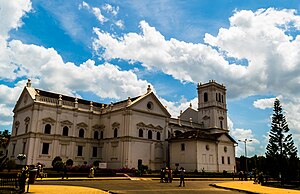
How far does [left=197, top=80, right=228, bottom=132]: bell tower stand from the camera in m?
75.3

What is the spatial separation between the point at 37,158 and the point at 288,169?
125 ft

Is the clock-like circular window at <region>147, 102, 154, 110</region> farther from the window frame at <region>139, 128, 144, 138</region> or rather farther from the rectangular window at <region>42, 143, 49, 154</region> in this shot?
the rectangular window at <region>42, 143, 49, 154</region>

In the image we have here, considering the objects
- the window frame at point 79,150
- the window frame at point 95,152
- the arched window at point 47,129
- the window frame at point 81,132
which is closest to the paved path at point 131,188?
the arched window at point 47,129

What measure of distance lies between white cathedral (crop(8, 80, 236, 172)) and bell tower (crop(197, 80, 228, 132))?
50.2 feet

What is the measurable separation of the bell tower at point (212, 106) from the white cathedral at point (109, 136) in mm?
15314

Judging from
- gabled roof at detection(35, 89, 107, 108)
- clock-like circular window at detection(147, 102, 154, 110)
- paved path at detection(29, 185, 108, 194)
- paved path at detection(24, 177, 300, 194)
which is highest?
gabled roof at detection(35, 89, 107, 108)

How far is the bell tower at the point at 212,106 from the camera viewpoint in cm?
7532

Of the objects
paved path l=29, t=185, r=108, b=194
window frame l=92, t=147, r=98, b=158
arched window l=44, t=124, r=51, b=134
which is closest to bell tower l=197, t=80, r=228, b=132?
window frame l=92, t=147, r=98, b=158

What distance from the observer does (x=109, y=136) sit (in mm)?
57406

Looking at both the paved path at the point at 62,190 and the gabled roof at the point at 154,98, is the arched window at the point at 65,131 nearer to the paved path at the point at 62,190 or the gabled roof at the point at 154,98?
the gabled roof at the point at 154,98

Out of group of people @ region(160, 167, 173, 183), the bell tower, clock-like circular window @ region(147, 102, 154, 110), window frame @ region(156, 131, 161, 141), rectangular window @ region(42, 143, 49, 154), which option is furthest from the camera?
the bell tower

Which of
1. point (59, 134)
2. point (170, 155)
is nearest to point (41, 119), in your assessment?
point (59, 134)

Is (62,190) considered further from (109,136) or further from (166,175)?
(109,136)

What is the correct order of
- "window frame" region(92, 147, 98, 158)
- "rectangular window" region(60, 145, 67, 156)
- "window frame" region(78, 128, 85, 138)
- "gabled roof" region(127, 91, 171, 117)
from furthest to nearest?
"window frame" region(92, 147, 98, 158) → "window frame" region(78, 128, 85, 138) → "gabled roof" region(127, 91, 171, 117) → "rectangular window" region(60, 145, 67, 156)
